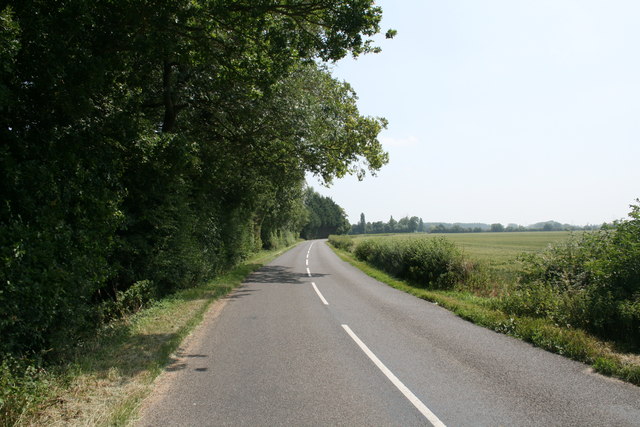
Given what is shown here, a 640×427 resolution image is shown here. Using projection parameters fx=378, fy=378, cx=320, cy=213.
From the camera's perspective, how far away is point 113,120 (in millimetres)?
7152

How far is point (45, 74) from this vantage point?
5.20 metres

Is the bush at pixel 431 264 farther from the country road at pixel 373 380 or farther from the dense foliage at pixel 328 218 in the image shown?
the dense foliage at pixel 328 218

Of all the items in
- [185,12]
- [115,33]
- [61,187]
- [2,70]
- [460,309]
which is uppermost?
[185,12]

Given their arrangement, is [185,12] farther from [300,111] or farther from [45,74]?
[300,111]

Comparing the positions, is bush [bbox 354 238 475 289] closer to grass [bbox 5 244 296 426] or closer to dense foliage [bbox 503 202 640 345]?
dense foliage [bbox 503 202 640 345]

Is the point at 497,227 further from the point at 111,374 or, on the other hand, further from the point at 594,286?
the point at 111,374

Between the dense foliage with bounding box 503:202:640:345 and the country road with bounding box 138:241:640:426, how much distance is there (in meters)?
1.58

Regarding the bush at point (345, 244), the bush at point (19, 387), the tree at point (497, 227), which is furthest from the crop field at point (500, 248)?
the tree at point (497, 227)

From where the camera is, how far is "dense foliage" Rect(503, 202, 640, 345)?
274 inches

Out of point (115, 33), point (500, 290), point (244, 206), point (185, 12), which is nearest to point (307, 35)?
point (185, 12)

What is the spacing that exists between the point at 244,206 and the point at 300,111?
8.99 meters

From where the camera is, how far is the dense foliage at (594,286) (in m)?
6.95

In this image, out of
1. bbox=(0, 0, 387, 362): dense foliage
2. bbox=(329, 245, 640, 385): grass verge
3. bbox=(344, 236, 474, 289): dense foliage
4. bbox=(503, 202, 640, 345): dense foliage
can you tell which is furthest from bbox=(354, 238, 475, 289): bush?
bbox=(0, 0, 387, 362): dense foliage

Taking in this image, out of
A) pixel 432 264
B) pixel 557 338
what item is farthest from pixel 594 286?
pixel 432 264
